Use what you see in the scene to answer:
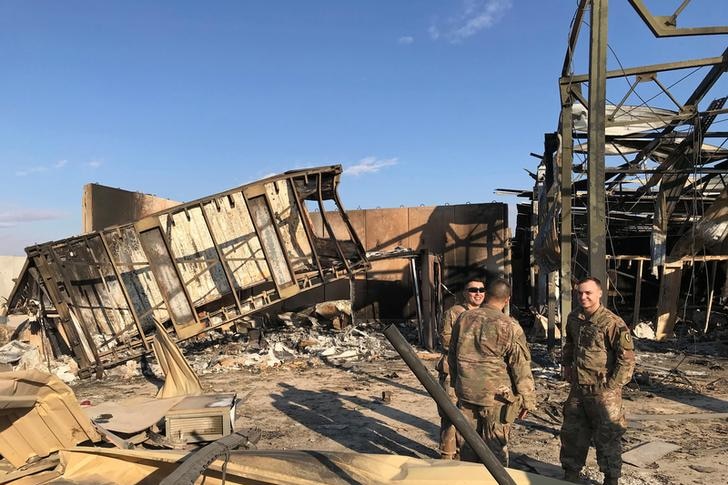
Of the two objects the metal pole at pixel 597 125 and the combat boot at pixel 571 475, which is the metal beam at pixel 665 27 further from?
the combat boot at pixel 571 475

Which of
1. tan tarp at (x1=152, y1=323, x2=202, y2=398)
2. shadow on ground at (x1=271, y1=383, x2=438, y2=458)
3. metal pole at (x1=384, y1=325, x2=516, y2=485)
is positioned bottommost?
shadow on ground at (x1=271, y1=383, x2=438, y2=458)

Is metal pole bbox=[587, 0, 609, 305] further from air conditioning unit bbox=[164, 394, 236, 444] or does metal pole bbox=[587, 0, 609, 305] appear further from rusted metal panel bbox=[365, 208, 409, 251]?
rusted metal panel bbox=[365, 208, 409, 251]

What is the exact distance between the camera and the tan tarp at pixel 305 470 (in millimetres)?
2279

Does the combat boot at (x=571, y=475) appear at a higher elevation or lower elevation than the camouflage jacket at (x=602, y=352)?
lower

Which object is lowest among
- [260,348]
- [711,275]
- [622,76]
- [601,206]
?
[260,348]

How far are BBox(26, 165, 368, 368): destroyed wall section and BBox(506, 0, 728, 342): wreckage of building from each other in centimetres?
442

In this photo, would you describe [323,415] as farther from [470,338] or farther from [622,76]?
[622,76]

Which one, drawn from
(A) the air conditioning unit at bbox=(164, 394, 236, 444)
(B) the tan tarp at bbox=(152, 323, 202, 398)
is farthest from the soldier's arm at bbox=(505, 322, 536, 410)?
(B) the tan tarp at bbox=(152, 323, 202, 398)

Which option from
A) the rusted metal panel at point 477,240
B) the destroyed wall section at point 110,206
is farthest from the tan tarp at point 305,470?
the rusted metal panel at point 477,240

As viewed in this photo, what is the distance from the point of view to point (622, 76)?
8062 mm


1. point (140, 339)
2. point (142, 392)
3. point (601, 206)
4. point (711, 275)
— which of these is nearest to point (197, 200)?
point (140, 339)

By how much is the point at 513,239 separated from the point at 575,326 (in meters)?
11.9

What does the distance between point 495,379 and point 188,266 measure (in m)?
7.51

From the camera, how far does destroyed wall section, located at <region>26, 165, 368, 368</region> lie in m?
9.28
